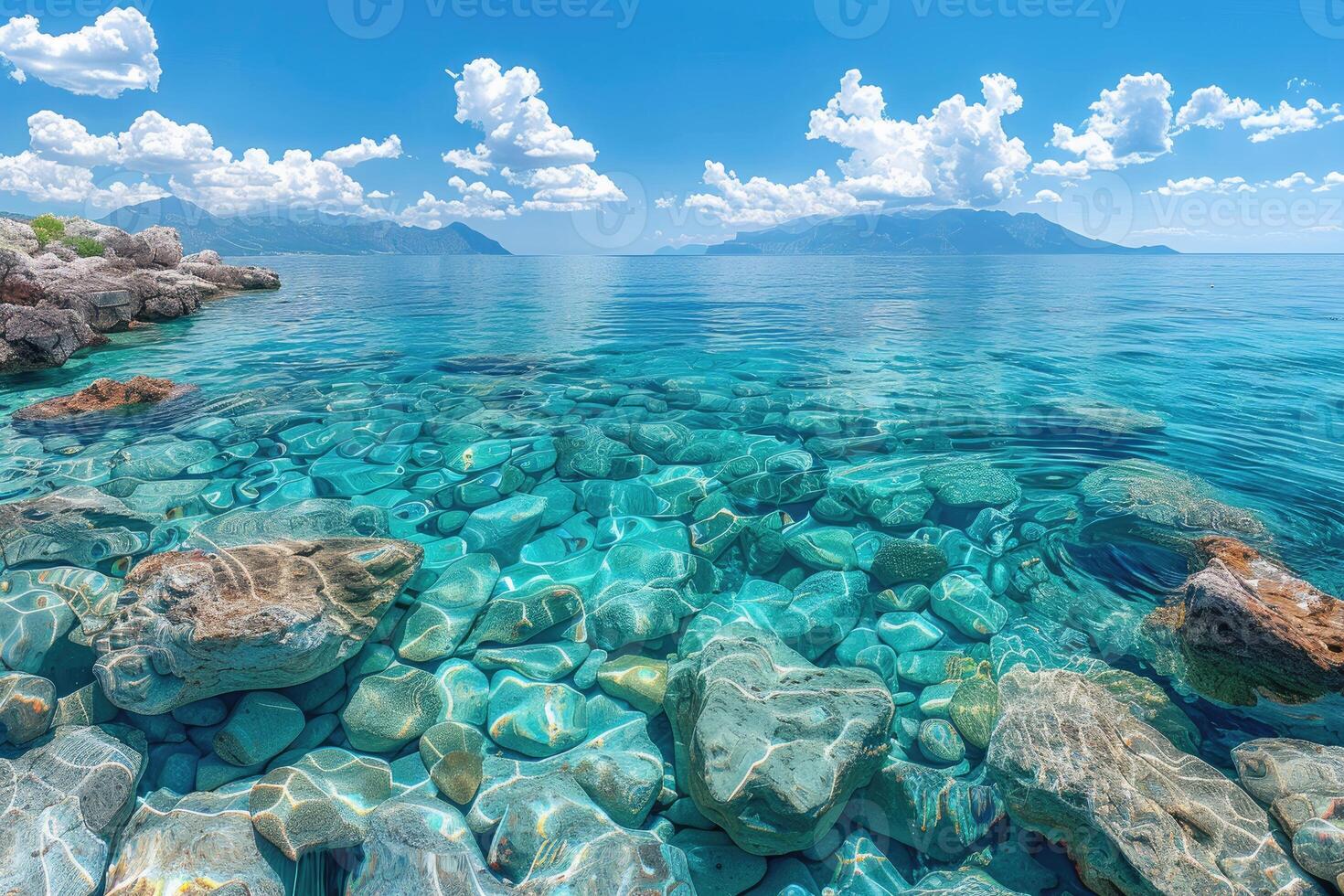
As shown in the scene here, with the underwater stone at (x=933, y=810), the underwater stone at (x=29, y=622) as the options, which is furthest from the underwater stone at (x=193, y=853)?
the underwater stone at (x=933, y=810)

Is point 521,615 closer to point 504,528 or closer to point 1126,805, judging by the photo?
point 504,528

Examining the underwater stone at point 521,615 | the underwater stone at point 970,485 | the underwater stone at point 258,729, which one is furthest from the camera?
the underwater stone at point 970,485

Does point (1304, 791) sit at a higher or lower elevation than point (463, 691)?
higher

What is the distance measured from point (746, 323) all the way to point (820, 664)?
729 inches

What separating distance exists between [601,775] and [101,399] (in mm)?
11037

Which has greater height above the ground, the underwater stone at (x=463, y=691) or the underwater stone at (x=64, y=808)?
the underwater stone at (x=64, y=808)

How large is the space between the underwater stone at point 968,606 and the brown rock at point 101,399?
12269 millimetres

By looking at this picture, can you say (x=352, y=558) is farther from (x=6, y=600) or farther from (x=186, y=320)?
(x=186, y=320)

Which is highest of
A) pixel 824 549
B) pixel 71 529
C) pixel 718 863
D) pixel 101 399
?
pixel 101 399

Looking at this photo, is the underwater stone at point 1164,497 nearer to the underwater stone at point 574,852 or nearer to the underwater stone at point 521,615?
the underwater stone at point 521,615

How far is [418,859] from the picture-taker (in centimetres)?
294

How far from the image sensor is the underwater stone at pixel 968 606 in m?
4.92

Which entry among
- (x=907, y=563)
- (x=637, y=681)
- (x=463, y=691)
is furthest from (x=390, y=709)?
(x=907, y=563)

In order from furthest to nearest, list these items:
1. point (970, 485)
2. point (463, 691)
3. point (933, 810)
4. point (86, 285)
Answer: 1. point (86, 285)
2. point (970, 485)
3. point (463, 691)
4. point (933, 810)
